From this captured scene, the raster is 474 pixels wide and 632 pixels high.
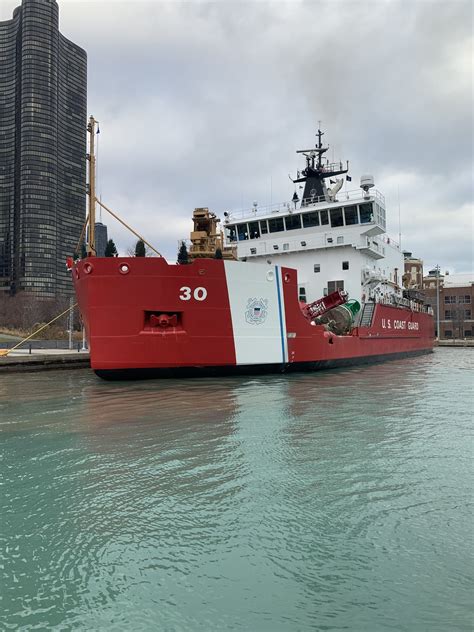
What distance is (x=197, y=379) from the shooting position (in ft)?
41.3

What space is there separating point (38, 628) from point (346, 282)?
18.6 m

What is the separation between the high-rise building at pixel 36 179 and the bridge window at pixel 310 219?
46.9 metres

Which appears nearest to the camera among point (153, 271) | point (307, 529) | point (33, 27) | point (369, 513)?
point (307, 529)

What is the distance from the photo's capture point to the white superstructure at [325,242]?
19.6m

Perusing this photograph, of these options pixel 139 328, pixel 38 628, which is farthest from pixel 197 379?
pixel 38 628

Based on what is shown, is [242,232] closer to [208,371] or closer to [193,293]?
[193,293]

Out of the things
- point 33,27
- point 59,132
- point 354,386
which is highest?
point 33,27

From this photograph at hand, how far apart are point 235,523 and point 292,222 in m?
18.0

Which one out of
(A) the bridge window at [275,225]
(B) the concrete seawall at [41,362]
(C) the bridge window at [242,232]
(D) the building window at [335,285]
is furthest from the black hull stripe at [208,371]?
(C) the bridge window at [242,232]

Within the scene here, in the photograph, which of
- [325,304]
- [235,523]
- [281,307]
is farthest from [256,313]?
[235,523]

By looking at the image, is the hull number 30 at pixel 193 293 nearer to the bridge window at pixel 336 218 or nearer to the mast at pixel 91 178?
the mast at pixel 91 178

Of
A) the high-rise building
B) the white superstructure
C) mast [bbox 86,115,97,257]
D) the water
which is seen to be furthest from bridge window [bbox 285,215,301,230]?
the high-rise building

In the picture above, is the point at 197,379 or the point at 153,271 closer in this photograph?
the point at 153,271

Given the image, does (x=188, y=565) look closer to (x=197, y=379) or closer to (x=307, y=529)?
(x=307, y=529)
